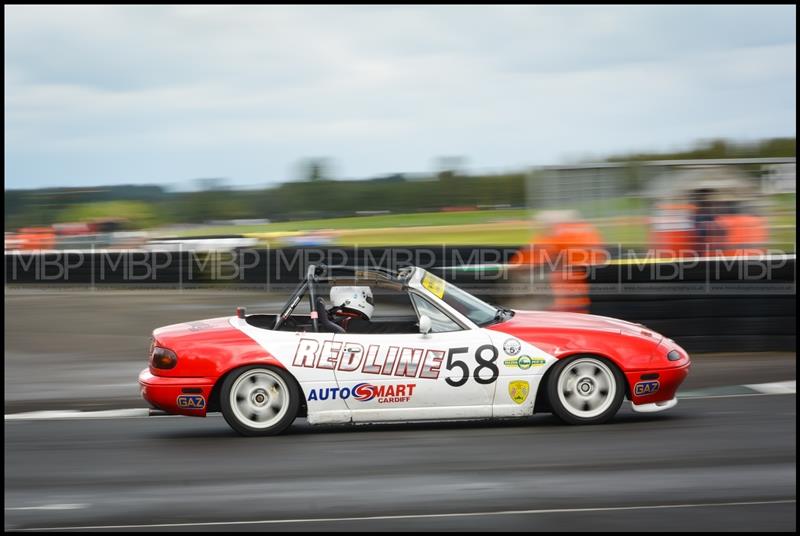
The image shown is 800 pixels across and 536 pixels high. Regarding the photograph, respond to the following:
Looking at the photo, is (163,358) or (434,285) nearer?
(163,358)

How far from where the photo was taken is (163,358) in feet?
23.5

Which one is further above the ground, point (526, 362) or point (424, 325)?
point (424, 325)

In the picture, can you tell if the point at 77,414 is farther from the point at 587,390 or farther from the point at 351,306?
the point at 587,390

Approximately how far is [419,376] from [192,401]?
1635 mm

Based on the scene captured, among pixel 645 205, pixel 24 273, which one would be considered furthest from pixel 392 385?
pixel 24 273

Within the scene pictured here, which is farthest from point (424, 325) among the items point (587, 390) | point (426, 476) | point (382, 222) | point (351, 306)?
point (382, 222)

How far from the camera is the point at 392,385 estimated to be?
22.7ft

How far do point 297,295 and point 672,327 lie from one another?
5390 mm

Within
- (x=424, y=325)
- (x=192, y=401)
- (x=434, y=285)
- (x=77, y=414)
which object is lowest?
(x=77, y=414)

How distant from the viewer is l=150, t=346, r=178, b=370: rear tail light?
280 inches

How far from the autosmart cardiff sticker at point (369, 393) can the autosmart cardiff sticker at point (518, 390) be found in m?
0.67

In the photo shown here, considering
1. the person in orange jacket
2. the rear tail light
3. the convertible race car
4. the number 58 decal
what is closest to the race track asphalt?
the convertible race car

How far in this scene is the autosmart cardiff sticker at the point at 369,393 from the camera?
692cm

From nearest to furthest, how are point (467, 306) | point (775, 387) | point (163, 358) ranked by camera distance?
point (163, 358), point (467, 306), point (775, 387)
